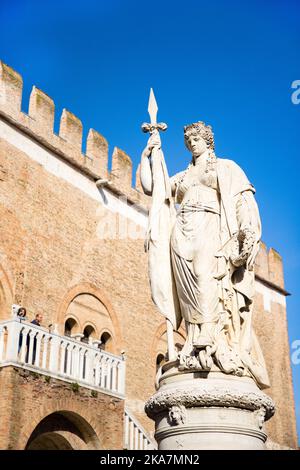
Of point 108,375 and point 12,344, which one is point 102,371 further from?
point 12,344

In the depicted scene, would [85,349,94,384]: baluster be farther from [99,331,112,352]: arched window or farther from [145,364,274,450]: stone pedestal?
[145,364,274,450]: stone pedestal

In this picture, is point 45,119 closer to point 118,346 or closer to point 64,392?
point 118,346

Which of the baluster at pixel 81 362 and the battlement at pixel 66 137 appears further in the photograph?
the battlement at pixel 66 137

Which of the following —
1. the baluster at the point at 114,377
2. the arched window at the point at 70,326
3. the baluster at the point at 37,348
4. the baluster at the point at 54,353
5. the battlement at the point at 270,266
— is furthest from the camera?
the battlement at the point at 270,266

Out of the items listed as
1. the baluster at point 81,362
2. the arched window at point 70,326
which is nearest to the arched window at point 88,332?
the arched window at point 70,326

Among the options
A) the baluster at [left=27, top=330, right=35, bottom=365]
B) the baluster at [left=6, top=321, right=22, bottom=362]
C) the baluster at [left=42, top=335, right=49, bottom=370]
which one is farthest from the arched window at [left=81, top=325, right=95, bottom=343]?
the baluster at [left=6, top=321, right=22, bottom=362]

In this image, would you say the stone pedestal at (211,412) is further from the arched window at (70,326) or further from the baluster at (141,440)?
the arched window at (70,326)

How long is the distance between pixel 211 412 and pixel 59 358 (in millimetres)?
8104

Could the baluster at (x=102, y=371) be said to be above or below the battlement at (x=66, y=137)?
below

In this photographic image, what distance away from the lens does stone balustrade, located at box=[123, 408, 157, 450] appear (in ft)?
44.7

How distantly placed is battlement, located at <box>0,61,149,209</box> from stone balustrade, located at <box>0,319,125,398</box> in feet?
17.6

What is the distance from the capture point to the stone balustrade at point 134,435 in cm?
1361

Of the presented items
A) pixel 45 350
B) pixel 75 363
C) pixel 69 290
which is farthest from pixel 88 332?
pixel 45 350
